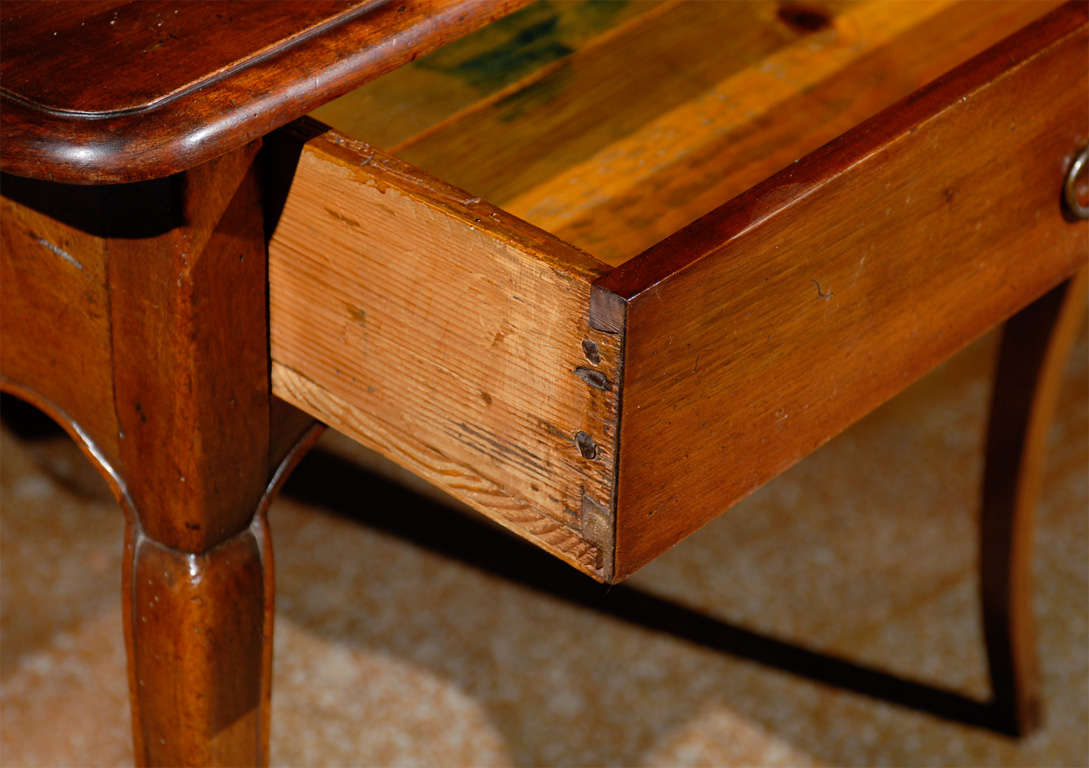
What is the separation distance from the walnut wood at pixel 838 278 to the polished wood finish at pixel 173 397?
0.17 meters

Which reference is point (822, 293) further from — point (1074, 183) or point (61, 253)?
point (61, 253)

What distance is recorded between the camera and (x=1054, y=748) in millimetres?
1142

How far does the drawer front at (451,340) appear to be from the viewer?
523mm

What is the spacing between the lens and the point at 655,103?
2.72ft

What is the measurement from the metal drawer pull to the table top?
0.92 ft

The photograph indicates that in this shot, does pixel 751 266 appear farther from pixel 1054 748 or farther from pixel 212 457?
pixel 1054 748

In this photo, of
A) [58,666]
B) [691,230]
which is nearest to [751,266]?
[691,230]

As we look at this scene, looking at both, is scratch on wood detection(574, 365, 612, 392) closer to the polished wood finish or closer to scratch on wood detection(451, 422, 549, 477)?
scratch on wood detection(451, 422, 549, 477)

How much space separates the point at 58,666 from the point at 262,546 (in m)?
0.56

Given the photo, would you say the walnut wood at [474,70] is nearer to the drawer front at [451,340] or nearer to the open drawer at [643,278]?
the open drawer at [643,278]

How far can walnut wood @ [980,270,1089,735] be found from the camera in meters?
0.99

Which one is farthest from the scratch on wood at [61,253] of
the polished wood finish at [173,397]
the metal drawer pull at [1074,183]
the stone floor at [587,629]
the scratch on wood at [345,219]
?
the stone floor at [587,629]

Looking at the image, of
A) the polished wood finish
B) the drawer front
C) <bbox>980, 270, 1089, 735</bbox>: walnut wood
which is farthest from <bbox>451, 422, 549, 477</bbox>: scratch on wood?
<bbox>980, 270, 1089, 735</bbox>: walnut wood

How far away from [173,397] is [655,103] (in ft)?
1.15
